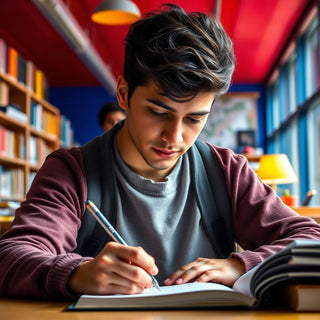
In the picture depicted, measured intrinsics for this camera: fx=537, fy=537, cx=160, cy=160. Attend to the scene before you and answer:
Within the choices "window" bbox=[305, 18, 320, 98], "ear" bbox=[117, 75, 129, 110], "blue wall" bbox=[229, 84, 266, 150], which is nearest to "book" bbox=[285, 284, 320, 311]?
"ear" bbox=[117, 75, 129, 110]

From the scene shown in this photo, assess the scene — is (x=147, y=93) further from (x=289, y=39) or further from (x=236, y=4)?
(x=289, y=39)

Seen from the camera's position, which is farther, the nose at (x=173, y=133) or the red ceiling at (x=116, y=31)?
the red ceiling at (x=116, y=31)

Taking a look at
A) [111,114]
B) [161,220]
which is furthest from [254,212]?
[111,114]

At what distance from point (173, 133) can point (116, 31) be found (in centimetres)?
577

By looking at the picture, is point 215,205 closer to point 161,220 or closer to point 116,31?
point 161,220

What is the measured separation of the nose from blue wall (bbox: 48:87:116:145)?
Result: 8.02m

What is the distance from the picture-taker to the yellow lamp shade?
3.31m

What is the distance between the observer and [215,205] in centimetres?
127

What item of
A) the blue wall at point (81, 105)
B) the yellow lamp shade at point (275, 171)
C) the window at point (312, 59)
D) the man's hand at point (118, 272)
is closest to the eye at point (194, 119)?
the man's hand at point (118, 272)

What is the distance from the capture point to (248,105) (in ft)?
30.0

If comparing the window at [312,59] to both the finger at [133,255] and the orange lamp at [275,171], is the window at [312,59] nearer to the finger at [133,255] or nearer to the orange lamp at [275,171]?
the orange lamp at [275,171]

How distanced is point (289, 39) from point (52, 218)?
20.5ft

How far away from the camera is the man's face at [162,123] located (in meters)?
1.12

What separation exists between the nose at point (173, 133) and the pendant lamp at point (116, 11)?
3119mm
